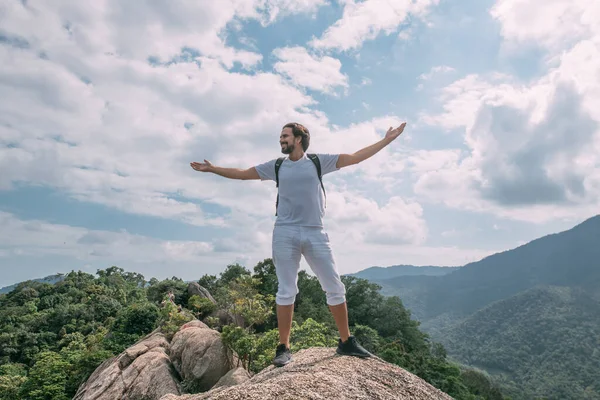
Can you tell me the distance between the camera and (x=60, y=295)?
2388 inches

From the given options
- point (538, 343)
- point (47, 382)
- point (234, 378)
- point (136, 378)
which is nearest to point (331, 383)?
point (234, 378)

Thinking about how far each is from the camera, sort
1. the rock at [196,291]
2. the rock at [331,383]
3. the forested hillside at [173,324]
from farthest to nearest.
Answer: the rock at [196,291]
the forested hillside at [173,324]
the rock at [331,383]

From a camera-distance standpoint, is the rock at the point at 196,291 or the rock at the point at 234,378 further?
the rock at the point at 196,291

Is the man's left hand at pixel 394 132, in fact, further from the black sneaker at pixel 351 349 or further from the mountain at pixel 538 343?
the mountain at pixel 538 343

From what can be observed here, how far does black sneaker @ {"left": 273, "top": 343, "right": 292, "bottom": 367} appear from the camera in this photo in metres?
4.85

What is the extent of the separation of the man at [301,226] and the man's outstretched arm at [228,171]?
0.45 feet

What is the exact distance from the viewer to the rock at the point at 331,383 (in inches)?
133

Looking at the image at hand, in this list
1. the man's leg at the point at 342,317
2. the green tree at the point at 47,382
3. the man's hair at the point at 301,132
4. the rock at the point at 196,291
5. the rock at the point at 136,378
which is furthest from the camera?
the rock at the point at 196,291

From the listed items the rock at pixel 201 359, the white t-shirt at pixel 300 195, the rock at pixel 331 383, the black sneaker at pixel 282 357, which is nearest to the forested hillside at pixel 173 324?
the rock at pixel 201 359

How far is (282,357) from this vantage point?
4926 mm

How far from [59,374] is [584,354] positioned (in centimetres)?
13311

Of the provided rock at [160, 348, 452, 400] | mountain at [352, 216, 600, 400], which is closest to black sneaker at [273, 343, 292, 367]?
rock at [160, 348, 452, 400]

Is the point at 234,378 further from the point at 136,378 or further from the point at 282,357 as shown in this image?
the point at 282,357

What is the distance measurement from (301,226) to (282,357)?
160 cm
